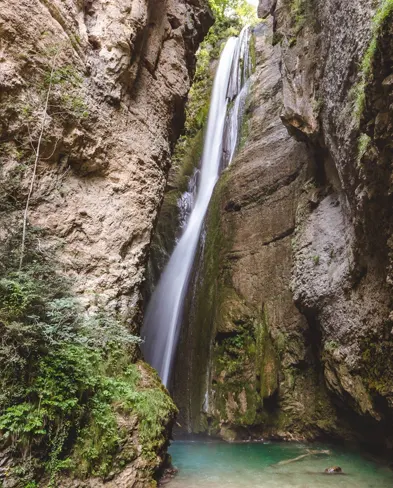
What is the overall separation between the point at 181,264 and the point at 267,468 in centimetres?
862

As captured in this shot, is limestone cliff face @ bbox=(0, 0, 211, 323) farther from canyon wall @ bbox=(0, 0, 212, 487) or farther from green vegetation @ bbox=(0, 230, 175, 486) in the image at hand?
green vegetation @ bbox=(0, 230, 175, 486)

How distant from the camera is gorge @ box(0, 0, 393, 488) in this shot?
4918mm

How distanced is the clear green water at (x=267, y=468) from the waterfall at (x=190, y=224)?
3.90 metres

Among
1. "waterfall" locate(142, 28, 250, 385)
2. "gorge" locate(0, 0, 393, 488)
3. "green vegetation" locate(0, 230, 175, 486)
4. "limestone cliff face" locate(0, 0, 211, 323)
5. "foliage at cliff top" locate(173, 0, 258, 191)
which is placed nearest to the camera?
"green vegetation" locate(0, 230, 175, 486)

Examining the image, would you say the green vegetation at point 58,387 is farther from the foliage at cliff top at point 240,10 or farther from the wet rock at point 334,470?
the foliage at cliff top at point 240,10

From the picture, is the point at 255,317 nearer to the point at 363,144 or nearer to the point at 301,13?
the point at 363,144

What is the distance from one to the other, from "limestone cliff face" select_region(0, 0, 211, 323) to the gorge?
1.4 inches

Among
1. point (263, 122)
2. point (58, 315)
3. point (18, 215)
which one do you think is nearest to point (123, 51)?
point (18, 215)

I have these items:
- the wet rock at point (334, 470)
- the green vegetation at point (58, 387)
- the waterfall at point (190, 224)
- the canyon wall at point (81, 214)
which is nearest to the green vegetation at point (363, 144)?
the canyon wall at point (81, 214)

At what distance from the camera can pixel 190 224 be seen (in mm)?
15875

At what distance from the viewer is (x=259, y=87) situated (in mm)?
17547

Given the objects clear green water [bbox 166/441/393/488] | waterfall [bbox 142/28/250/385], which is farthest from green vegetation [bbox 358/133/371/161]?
waterfall [bbox 142/28/250/385]

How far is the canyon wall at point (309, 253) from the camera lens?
6.38 metres

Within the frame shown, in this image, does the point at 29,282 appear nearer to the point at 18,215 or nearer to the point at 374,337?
the point at 18,215
